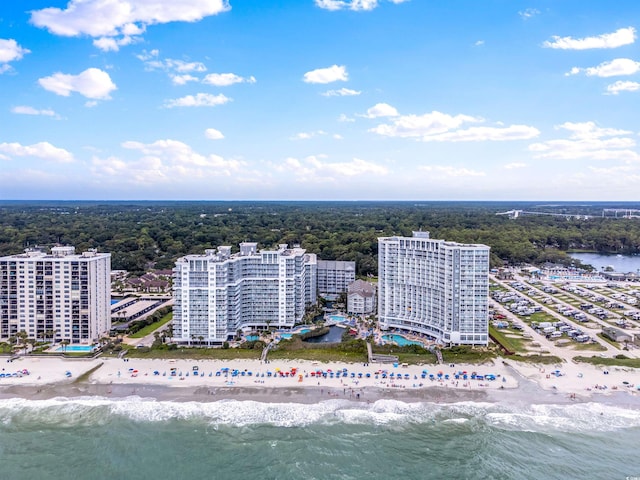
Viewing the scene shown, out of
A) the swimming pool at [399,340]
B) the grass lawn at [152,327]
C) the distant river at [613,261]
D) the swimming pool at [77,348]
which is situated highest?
the distant river at [613,261]

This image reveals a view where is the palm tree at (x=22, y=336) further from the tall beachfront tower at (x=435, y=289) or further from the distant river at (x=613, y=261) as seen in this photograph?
the distant river at (x=613, y=261)

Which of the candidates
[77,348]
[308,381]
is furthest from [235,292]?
[77,348]

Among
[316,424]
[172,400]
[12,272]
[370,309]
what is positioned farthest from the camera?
[370,309]

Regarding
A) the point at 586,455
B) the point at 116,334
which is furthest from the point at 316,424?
the point at 116,334

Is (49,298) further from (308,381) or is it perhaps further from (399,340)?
(399,340)

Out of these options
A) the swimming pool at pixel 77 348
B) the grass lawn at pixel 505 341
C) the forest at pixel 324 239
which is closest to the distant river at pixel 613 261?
the forest at pixel 324 239

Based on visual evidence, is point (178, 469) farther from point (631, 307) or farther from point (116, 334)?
point (631, 307)
